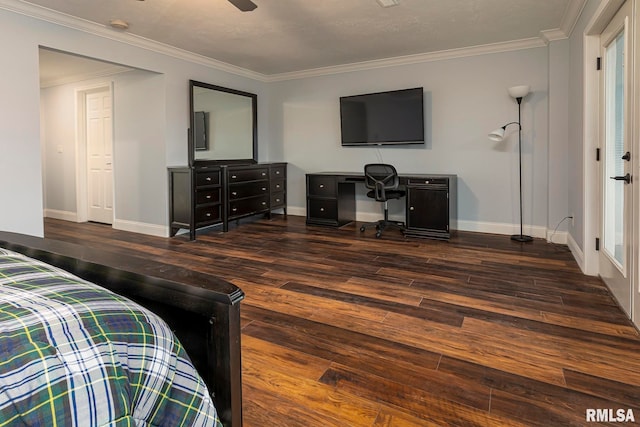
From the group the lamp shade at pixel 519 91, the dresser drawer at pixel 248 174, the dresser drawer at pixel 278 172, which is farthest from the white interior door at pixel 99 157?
the lamp shade at pixel 519 91

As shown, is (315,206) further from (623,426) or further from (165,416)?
(165,416)

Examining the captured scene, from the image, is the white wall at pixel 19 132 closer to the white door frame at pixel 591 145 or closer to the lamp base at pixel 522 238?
the white door frame at pixel 591 145

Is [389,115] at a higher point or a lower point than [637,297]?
higher

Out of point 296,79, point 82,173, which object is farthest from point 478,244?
point 82,173

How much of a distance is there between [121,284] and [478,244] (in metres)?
4.03

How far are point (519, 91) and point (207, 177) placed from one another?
12.4ft

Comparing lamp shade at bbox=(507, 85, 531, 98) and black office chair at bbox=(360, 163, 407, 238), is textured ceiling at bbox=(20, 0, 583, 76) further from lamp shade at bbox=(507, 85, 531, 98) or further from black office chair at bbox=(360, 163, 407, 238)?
black office chair at bbox=(360, 163, 407, 238)

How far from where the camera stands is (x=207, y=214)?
4965 mm

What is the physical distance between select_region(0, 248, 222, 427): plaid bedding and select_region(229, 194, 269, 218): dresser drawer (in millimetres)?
4293

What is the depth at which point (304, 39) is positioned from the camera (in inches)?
177

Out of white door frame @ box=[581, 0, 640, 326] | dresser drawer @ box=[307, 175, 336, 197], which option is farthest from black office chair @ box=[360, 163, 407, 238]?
white door frame @ box=[581, 0, 640, 326]

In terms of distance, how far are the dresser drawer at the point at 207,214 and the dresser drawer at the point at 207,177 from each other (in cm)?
30

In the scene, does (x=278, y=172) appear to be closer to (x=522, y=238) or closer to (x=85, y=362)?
(x=522, y=238)

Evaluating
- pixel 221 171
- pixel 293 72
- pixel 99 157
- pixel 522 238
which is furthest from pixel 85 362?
pixel 99 157
